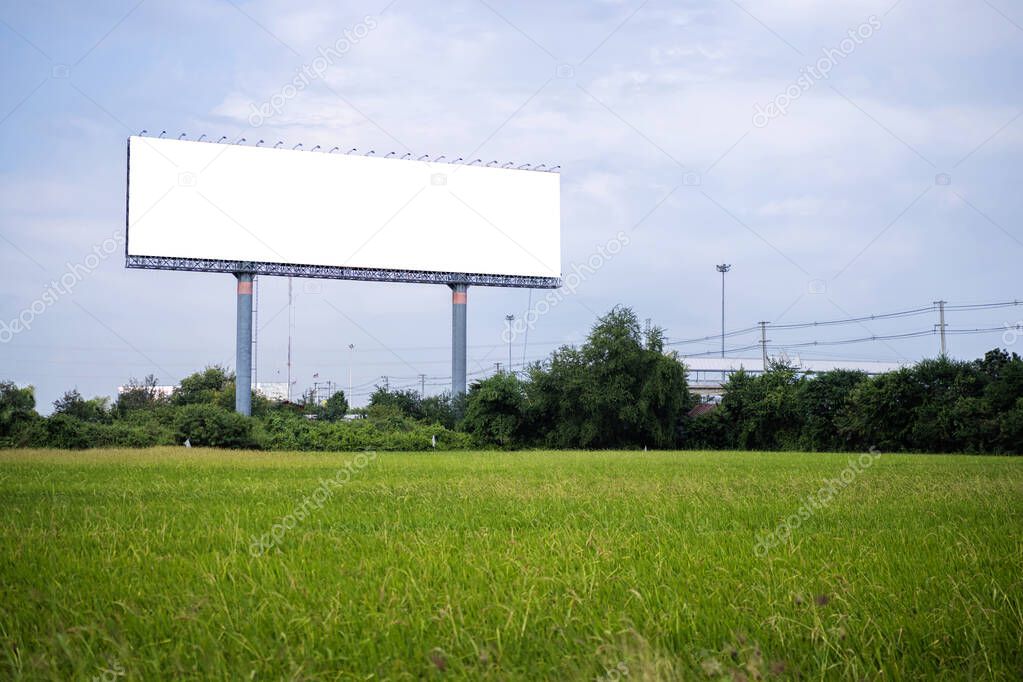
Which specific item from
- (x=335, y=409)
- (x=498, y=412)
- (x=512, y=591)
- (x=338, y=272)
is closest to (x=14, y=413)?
(x=338, y=272)

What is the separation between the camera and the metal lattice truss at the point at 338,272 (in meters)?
44.0

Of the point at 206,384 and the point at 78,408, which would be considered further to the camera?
the point at 206,384

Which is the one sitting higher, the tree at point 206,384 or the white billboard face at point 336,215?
the white billboard face at point 336,215

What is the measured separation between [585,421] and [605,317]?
18.4 ft

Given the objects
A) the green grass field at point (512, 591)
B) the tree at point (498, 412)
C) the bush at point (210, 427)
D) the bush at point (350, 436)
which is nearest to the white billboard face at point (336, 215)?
the tree at point (498, 412)

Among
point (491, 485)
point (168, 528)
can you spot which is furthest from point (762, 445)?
point (168, 528)

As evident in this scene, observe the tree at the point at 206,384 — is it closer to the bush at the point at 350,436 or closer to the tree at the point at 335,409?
the tree at the point at 335,409

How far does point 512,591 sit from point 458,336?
1878 inches

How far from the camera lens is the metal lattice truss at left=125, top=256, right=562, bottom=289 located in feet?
144

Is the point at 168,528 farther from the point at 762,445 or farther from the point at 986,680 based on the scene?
the point at 762,445

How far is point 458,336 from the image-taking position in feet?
172

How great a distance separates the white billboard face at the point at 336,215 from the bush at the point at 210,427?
34.8 ft

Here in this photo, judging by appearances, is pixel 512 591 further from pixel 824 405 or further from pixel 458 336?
pixel 458 336

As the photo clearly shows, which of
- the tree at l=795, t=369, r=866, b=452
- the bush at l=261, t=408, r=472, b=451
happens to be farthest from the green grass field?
the tree at l=795, t=369, r=866, b=452
